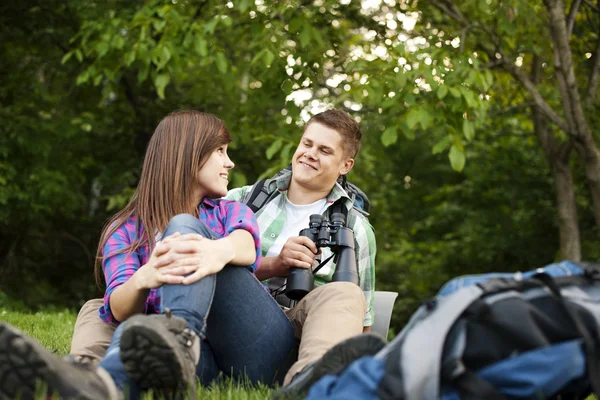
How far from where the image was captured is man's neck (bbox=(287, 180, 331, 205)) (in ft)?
12.6

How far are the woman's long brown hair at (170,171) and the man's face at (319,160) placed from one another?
29.5 inches

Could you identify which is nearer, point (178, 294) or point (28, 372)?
point (28, 372)

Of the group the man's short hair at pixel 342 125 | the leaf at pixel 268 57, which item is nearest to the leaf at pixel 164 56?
the leaf at pixel 268 57

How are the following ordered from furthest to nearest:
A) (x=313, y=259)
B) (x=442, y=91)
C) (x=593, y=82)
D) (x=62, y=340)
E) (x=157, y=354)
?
(x=593, y=82), (x=442, y=91), (x=62, y=340), (x=313, y=259), (x=157, y=354)

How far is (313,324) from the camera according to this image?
112 inches

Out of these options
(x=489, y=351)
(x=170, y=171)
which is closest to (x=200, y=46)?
Result: (x=170, y=171)

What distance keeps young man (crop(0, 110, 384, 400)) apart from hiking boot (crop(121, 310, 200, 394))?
0.05 m

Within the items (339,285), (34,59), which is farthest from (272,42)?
(34,59)

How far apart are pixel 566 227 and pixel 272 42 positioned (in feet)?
14.6

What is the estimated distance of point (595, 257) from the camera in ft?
35.0

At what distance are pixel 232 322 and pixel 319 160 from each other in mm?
1249

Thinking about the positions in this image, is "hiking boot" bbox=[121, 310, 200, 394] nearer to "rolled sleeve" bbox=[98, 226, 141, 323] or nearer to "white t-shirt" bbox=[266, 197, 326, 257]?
"rolled sleeve" bbox=[98, 226, 141, 323]

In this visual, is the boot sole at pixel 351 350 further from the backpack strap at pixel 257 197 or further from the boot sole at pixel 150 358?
the backpack strap at pixel 257 197

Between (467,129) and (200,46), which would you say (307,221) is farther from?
(200,46)
